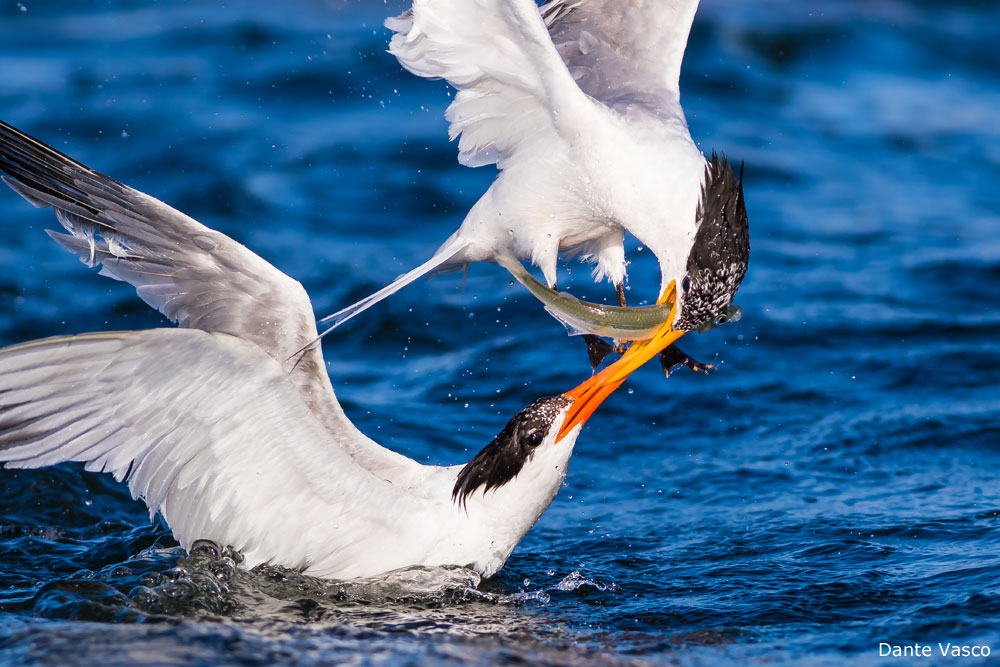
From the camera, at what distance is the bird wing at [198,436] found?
15.4 feet

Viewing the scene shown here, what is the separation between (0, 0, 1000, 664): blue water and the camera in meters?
5.10

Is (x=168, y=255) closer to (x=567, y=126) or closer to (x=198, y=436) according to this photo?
(x=198, y=436)

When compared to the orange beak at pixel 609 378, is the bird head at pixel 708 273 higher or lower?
higher

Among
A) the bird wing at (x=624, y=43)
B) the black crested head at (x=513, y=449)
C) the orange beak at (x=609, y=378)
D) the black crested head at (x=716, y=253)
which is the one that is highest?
the bird wing at (x=624, y=43)

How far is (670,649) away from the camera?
15.9 feet

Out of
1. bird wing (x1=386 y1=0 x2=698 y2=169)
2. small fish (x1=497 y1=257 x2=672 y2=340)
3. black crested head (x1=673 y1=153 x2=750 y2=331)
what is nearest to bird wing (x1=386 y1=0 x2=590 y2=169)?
bird wing (x1=386 y1=0 x2=698 y2=169)

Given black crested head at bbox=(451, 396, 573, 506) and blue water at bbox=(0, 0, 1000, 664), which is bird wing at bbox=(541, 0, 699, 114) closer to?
black crested head at bbox=(451, 396, 573, 506)

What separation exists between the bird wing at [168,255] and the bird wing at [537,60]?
4.27 ft

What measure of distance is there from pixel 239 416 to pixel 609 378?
5.18ft

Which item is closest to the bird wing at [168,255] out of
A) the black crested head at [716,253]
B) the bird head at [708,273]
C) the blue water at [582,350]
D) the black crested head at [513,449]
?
the black crested head at [513,449]

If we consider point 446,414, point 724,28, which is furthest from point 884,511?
point 724,28

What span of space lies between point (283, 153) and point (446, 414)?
16.3 ft

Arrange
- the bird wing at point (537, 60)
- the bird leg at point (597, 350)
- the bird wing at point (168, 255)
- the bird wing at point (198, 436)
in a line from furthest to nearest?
the bird leg at point (597, 350), the bird wing at point (537, 60), the bird wing at point (168, 255), the bird wing at point (198, 436)

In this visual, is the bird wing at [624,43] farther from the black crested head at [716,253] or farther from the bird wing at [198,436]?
the bird wing at [198,436]
